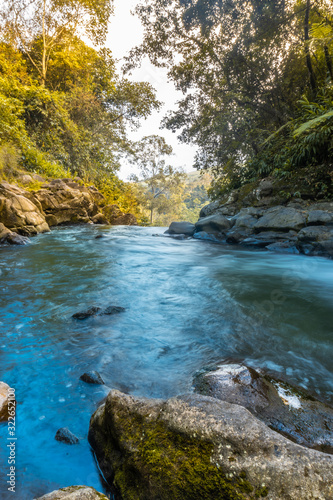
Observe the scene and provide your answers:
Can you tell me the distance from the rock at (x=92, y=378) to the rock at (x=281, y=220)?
7.57 m

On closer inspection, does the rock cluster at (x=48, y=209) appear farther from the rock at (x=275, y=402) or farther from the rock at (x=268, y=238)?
the rock at (x=275, y=402)

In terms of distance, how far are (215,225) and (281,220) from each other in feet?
10.4

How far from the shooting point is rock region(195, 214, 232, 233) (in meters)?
10.8

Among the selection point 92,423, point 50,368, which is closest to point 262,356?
point 92,423

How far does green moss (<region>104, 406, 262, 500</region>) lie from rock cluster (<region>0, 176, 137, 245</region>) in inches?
302

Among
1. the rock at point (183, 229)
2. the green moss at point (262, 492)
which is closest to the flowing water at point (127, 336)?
the green moss at point (262, 492)

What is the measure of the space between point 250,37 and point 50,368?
14670mm

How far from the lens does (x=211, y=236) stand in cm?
1118

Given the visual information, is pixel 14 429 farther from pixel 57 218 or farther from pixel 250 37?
pixel 250 37

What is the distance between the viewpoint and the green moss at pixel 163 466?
3.38 feet

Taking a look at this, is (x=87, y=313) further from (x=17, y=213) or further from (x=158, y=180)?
(x=158, y=180)

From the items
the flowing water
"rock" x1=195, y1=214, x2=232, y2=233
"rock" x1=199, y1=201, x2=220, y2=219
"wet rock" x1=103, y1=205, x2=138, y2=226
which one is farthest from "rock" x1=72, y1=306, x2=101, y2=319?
"wet rock" x1=103, y1=205, x2=138, y2=226

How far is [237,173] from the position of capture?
13.2m

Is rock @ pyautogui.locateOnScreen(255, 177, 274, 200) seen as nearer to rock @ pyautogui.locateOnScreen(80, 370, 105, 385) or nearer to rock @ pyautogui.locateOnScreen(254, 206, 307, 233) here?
rock @ pyautogui.locateOnScreen(254, 206, 307, 233)
